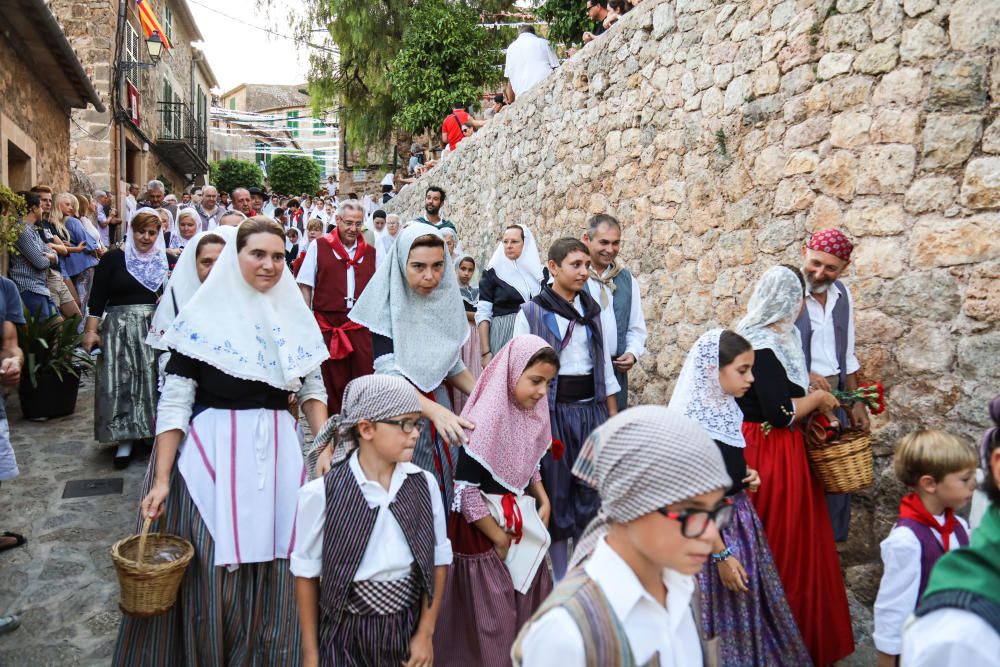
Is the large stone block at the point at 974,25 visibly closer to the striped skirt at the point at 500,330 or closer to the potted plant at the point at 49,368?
the striped skirt at the point at 500,330

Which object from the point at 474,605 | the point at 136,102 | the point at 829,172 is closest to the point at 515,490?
the point at 474,605

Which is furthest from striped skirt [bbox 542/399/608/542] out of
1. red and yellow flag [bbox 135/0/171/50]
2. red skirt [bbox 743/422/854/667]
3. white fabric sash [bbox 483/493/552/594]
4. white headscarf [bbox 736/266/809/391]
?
red and yellow flag [bbox 135/0/171/50]

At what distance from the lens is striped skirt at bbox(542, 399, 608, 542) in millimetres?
3576

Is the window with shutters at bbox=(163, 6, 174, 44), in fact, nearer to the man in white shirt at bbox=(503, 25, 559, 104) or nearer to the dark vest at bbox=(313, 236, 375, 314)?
the man in white shirt at bbox=(503, 25, 559, 104)

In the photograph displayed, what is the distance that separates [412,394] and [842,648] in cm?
228

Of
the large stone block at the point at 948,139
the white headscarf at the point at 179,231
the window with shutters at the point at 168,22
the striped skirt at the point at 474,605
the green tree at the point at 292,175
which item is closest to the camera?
the striped skirt at the point at 474,605

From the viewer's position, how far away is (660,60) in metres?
6.77

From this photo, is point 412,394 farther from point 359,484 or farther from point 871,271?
point 871,271

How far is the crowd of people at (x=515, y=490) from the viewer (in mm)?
1499

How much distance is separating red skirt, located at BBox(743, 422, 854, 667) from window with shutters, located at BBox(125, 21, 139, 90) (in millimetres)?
17576

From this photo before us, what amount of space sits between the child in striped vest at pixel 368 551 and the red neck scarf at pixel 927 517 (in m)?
1.70

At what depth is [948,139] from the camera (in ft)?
13.2

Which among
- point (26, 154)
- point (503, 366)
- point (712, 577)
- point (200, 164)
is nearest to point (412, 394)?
point (503, 366)

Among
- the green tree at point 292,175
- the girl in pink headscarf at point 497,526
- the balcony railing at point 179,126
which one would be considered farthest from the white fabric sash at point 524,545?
the green tree at point 292,175
